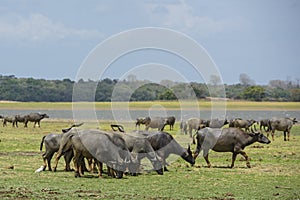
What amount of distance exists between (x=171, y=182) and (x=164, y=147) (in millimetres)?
4407

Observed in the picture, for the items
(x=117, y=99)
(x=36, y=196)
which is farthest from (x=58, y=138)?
(x=117, y=99)

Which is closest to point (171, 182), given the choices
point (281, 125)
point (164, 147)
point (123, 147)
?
point (123, 147)

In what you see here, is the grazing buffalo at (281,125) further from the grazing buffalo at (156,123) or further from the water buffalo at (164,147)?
the water buffalo at (164,147)

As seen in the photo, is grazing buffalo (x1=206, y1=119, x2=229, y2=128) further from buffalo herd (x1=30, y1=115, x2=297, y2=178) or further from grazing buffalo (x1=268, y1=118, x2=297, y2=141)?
buffalo herd (x1=30, y1=115, x2=297, y2=178)

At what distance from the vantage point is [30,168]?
23.8 meters

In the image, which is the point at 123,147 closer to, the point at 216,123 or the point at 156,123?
the point at 216,123

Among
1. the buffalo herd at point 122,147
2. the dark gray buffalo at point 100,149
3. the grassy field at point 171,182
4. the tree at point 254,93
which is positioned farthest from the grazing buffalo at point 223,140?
the tree at point 254,93

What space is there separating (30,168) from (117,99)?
1981cm

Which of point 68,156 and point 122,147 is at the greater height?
point 122,147

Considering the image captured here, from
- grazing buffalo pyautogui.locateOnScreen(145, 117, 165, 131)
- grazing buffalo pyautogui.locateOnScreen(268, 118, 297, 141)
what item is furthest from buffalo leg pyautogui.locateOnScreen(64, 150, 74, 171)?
grazing buffalo pyautogui.locateOnScreen(145, 117, 165, 131)

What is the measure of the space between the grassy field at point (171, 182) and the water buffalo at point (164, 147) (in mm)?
501

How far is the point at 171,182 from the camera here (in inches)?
808

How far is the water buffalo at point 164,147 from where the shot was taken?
24750mm

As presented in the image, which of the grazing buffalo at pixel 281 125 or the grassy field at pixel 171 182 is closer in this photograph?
the grassy field at pixel 171 182
